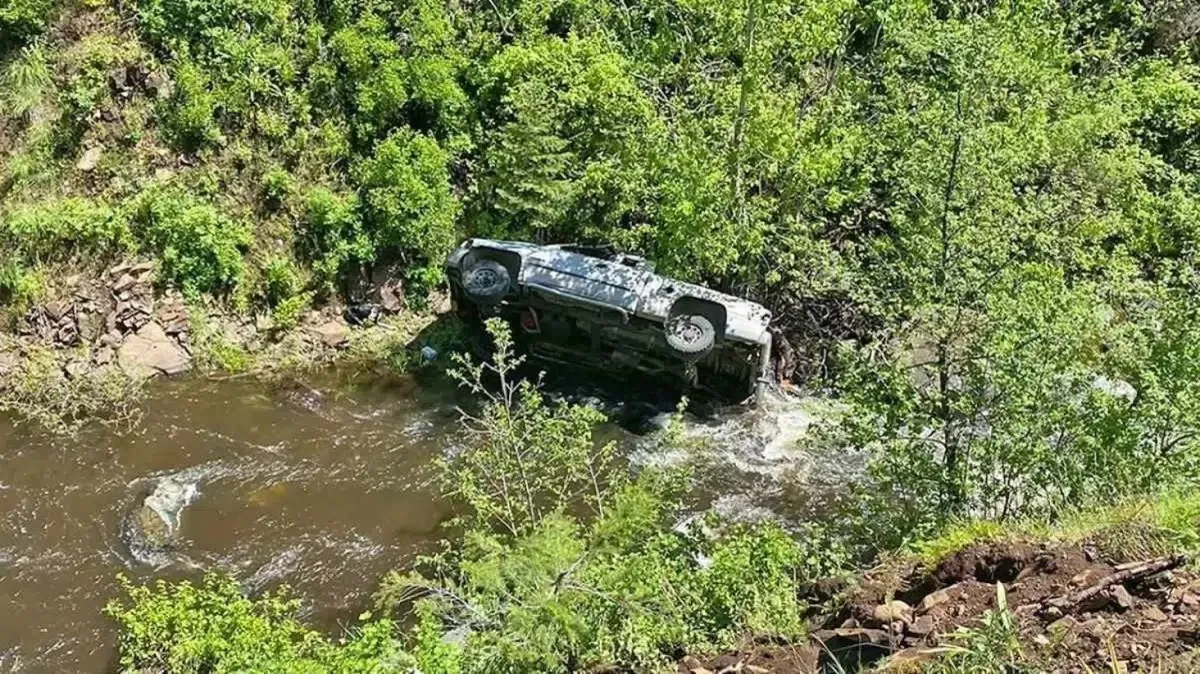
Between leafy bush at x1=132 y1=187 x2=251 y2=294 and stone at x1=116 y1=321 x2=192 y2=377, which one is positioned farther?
leafy bush at x1=132 y1=187 x2=251 y2=294

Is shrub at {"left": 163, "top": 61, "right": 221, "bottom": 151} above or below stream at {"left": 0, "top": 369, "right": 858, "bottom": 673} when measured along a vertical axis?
above

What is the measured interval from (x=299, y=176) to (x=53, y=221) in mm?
2911

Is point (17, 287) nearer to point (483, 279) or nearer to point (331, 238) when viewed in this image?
point (331, 238)

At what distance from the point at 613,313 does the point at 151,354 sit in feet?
18.0

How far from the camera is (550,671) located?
6.58 m

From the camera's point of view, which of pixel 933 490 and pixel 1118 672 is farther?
pixel 933 490

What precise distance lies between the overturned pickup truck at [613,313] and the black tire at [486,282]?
0.01 m

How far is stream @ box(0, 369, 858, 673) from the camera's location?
9523 mm

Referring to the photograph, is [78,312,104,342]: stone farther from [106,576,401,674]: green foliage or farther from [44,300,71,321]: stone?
[106,576,401,674]: green foliage

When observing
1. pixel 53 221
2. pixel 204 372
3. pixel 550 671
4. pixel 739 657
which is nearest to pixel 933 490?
pixel 739 657

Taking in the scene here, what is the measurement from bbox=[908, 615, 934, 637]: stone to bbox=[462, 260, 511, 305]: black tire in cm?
708

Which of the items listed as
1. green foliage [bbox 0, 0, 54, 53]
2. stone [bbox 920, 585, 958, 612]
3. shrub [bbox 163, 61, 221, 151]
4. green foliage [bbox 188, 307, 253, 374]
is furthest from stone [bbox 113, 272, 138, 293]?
stone [bbox 920, 585, 958, 612]

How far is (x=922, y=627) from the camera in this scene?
5402 mm

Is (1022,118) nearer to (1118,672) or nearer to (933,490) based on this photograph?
(933,490)
